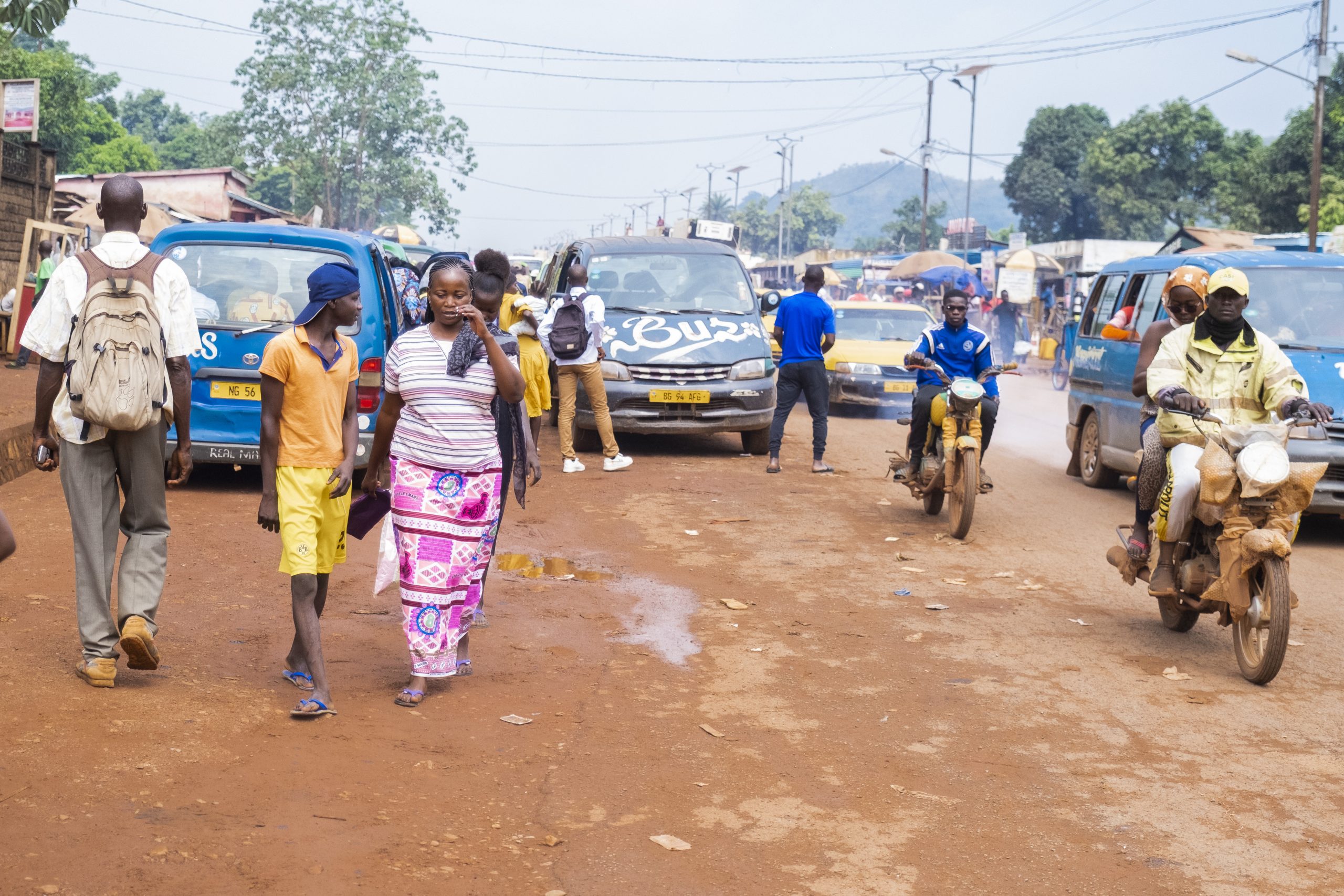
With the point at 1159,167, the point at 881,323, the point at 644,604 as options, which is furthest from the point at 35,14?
the point at 1159,167

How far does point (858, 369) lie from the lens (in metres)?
17.8

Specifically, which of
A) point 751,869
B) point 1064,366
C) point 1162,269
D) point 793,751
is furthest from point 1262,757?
point 1064,366

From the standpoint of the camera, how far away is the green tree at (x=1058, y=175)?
2645 inches

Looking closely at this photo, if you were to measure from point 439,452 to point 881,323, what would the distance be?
14524 mm

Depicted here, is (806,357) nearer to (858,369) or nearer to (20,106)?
(858,369)

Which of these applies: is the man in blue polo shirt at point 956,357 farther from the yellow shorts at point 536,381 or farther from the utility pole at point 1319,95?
the utility pole at point 1319,95

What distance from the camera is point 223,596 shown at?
6727 millimetres

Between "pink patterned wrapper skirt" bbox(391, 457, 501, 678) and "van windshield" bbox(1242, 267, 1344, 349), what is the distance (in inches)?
266

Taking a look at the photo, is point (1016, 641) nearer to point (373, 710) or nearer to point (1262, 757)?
point (1262, 757)

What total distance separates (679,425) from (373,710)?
8.11 meters

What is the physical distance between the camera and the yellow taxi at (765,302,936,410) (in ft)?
58.2

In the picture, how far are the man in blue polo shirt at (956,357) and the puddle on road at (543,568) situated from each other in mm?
2941

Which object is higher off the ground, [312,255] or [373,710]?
[312,255]

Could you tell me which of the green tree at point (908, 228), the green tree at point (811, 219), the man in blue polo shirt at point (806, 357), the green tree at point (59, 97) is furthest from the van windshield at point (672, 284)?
the green tree at point (811, 219)
